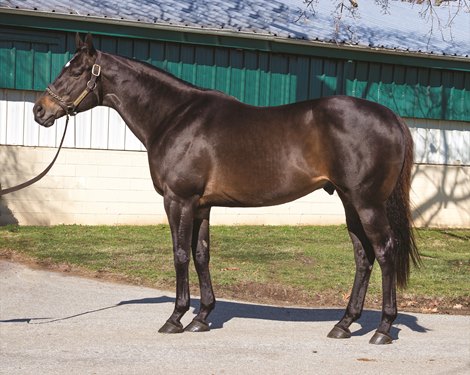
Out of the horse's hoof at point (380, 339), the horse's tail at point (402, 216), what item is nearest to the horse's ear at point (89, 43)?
the horse's tail at point (402, 216)

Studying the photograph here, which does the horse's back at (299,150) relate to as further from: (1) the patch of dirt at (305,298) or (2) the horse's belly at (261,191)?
(1) the patch of dirt at (305,298)

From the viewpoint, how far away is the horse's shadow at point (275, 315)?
29.6 ft

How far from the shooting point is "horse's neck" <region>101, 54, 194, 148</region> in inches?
348

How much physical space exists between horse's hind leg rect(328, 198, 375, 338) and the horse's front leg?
4.51ft

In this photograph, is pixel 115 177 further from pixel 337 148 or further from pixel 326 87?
pixel 337 148

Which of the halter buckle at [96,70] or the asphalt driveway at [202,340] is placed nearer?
the asphalt driveway at [202,340]

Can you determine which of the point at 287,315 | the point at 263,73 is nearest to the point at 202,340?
the point at 287,315

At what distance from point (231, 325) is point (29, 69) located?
8.94 meters

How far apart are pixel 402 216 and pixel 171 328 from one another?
2.34 m

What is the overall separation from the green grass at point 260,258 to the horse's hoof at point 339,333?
2166 mm

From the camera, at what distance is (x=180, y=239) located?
848 cm

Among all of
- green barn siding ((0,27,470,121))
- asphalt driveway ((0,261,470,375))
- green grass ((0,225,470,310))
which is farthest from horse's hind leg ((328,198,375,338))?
green barn siding ((0,27,470,121))

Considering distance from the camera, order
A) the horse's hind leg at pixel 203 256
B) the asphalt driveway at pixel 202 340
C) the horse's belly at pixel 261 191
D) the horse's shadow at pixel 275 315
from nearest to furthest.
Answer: the asphalt driveway at pixel 202 340, the horse's belly at pixel 261 191, the horse's hind leg at pixel 203 256, the horse's shadow at pixel 275 315

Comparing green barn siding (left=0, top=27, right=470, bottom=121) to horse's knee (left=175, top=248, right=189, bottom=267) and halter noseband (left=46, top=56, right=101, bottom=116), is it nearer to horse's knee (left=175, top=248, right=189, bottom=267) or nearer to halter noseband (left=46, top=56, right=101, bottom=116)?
halter noseband (left=46, top=56, right=101, bottom=116)
